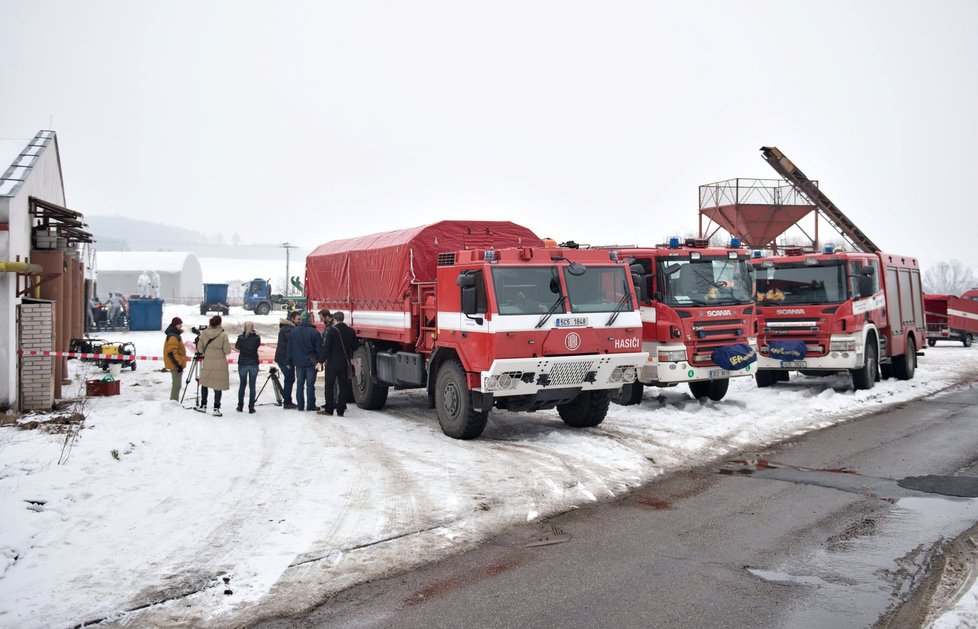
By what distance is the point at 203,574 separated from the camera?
6234 mm

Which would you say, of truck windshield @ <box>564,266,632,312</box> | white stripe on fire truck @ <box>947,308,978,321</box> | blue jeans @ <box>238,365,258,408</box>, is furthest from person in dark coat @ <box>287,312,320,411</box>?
white stripe on fire truck @ <box>947,308,978,321</box>

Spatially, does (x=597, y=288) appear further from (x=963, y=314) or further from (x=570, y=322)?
(x=963, y=314)

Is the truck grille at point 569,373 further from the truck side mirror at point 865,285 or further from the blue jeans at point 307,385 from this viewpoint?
the truck side mirror at point 865,285

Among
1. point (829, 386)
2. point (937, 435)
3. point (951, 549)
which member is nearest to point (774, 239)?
point (829, 386)

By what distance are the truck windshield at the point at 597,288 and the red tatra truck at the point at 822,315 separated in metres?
6.29

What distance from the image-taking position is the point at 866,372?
17.1 meters

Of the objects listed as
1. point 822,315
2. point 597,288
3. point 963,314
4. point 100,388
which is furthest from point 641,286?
point 963,314

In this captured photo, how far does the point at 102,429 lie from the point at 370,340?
17.4ft

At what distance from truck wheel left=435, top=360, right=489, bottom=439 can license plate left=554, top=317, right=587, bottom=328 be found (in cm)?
160

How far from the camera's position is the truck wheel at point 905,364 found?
19.4 m

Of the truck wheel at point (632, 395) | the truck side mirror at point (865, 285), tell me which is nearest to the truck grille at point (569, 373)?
the truck wheel at point (632, 395)

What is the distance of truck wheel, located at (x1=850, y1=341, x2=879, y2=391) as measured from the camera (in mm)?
17031

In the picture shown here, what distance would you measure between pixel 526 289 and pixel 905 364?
41.1ft

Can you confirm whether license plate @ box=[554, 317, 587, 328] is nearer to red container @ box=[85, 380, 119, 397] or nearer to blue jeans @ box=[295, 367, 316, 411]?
blue jeans @ box=[295, 367, 316, 411]
